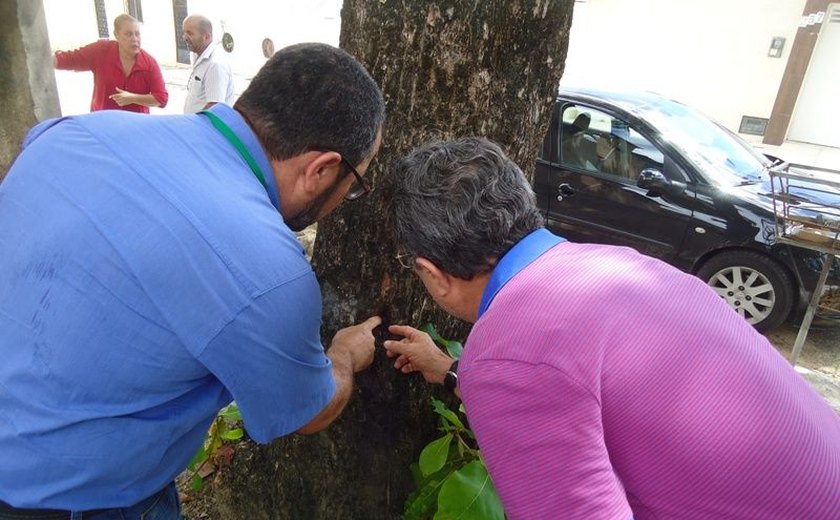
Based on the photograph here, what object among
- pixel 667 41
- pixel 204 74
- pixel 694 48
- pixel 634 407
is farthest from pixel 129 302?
pixel 667 41

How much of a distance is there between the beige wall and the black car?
Answer: 928 cm

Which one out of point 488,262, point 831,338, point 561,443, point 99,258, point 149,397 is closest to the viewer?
point 561,443

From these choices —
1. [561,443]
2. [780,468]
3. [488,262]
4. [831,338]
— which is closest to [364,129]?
[488,262]

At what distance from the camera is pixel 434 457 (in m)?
1.84

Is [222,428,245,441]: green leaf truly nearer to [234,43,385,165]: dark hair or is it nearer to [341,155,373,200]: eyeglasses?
[341,155,373,200]: eyeglasses

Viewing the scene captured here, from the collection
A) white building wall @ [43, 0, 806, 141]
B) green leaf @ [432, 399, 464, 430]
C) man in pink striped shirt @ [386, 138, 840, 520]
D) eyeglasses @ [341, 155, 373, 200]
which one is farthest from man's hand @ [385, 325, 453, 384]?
white building wall @ [43, 0, 806, 141]

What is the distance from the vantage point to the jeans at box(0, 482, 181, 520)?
1.28 metres

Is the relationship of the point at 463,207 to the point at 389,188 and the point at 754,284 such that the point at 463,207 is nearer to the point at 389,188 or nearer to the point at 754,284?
the point at 389,188

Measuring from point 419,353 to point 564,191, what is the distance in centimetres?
380

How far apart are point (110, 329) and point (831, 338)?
5600mm

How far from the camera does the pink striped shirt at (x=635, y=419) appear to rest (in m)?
1.01

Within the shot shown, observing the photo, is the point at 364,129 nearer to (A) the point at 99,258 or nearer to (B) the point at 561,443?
(A) the point at 99,258

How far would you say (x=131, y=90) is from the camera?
5.22 meters

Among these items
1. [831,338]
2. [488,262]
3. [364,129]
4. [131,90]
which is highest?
[364,129]
